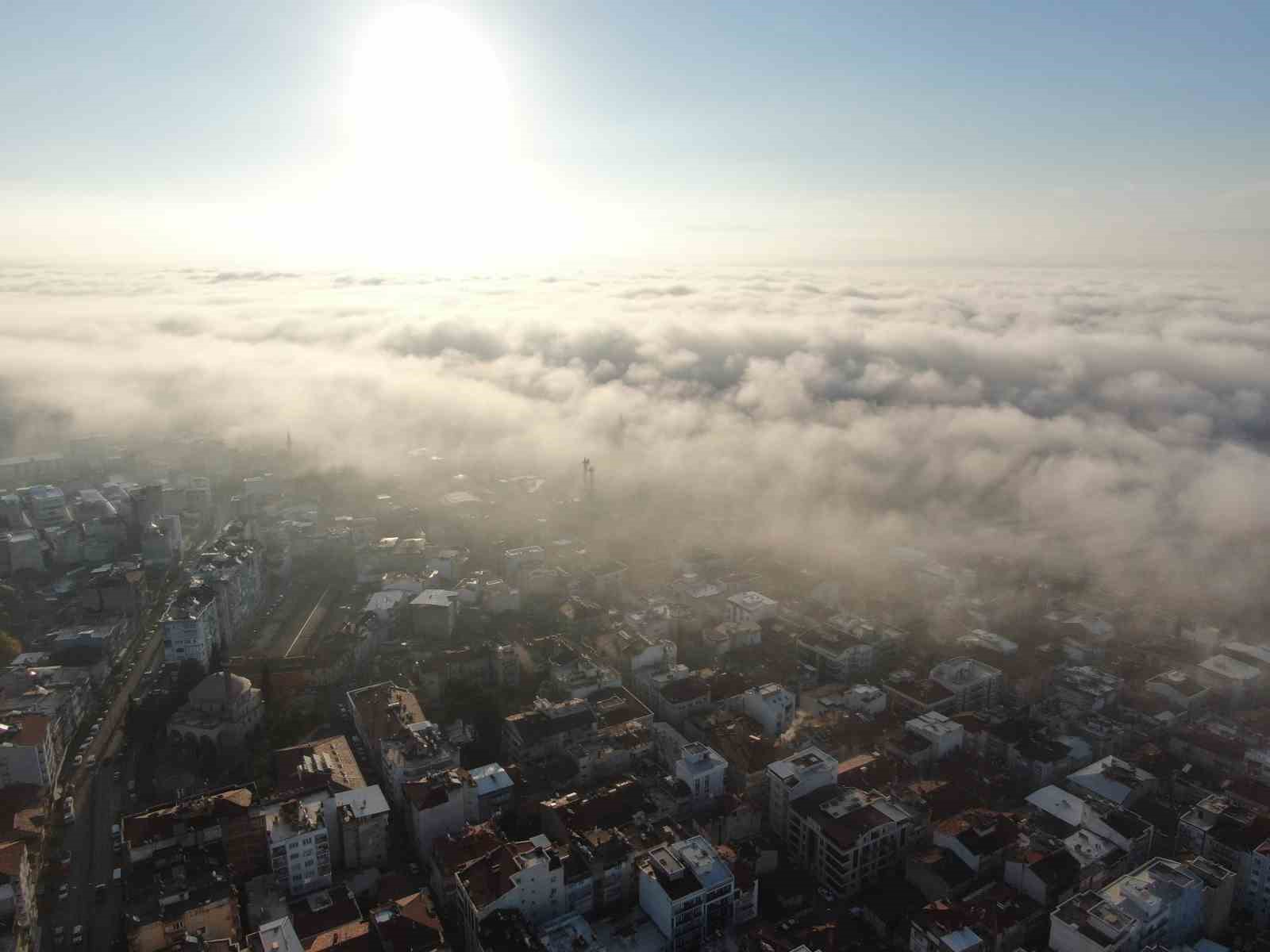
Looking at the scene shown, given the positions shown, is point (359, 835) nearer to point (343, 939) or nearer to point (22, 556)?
point (343, 939)

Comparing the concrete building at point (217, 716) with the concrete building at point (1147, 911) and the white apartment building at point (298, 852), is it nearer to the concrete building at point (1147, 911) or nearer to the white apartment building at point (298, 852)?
Answer: the white apartment building at point (298, 852)

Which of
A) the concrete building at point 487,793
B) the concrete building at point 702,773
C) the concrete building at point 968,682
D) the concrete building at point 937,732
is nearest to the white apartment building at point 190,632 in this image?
the concrete building at point 487,793

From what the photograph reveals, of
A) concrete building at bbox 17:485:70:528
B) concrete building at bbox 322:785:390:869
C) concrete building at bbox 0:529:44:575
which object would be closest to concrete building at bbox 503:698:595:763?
concrete building at bbox 322:785:390:869

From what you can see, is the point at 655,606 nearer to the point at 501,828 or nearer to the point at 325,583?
the point at 501,828

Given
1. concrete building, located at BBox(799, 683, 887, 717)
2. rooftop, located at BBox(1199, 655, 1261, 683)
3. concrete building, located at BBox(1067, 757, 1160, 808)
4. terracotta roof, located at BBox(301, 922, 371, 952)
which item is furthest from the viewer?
rooftop, located at BBox(1199, 655, 1261, 683)

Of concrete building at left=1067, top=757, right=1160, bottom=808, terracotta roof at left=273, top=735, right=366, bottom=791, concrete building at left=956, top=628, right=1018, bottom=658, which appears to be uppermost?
terracotta roof at left=273, top=735, right=366, bottom=791

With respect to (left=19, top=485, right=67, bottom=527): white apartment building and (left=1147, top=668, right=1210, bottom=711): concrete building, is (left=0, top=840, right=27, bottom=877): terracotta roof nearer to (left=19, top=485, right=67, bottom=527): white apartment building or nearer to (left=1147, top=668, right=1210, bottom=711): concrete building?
(left=19, top=485, right=67, bottom=527): white apartment building

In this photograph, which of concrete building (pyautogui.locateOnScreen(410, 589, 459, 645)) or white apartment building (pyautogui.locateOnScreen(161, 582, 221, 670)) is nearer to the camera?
white apartment building (pyautogui.locateOnScreen(161, 582, 221, 670))

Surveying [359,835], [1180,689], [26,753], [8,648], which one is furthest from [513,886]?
[8,648]
